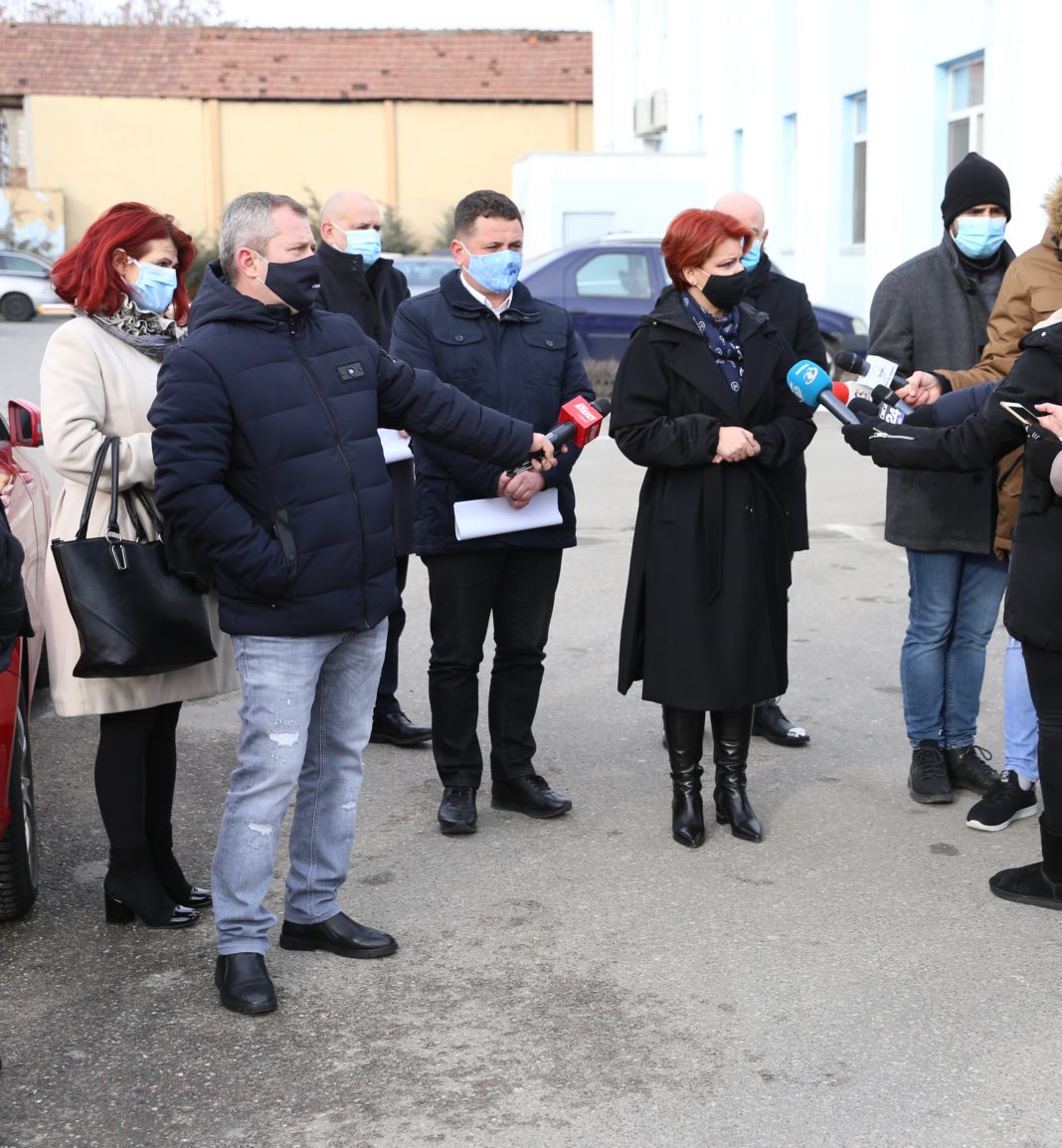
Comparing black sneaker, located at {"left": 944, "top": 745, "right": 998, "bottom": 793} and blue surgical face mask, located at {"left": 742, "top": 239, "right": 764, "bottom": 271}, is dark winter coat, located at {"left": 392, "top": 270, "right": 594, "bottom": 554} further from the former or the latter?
black sneaker, located at {"left": 944, "top": 745, "right": 998, "bottom": 793}

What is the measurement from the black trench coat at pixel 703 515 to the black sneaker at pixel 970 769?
34.6 inches

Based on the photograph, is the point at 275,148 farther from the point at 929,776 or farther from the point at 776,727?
the point at 929,776

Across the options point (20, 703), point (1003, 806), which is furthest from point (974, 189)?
point (20, 703)

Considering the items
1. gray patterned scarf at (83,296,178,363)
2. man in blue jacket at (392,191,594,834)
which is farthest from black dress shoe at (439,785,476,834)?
gray patterned scarf at (83,296,178,363)

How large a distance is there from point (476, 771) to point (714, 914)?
3.68 feet

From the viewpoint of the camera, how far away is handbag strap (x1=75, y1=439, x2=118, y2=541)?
13.4ft

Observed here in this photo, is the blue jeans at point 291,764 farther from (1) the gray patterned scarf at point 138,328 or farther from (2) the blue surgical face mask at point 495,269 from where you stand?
(2) the blue surgical face mask at point 495,269

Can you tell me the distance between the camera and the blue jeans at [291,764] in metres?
3.89

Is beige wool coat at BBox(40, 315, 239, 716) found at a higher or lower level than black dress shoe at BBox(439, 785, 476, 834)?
higher

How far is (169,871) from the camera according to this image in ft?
14.7

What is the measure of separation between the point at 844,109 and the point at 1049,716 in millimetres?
16906

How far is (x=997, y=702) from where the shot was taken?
658cm

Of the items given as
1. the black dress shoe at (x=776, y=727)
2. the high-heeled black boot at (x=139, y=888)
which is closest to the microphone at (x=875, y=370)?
the black dress shoe at (x=776, y=727)

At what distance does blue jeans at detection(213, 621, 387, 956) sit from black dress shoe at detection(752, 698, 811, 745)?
90.5 inches
